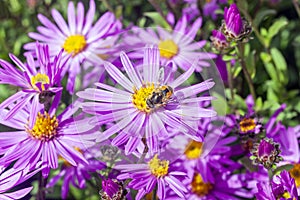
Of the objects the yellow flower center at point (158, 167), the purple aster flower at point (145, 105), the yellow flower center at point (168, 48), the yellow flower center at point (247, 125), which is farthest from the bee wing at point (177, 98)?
the yellow flower center at point (168, 48)

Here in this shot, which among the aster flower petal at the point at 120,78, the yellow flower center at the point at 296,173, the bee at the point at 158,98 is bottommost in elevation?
the yellow flower center at the point at 296,173

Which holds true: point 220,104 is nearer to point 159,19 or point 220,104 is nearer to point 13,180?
point 159,19

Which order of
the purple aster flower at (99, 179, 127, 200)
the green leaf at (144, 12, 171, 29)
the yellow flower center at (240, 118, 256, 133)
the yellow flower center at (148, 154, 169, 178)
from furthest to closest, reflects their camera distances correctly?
the green leaf at (144, 12, 171, 29), the yellow flower center at (240, 118, 256, 133), the yellow flower center at (148, 154, 169, 178), the purple aster flower at (99, 179, 127, 200)

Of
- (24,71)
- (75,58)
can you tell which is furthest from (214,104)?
(24,71)

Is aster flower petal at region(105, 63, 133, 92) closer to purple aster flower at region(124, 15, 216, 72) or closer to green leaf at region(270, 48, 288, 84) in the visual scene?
purple aster flower at region(124, 15, 216, 72)

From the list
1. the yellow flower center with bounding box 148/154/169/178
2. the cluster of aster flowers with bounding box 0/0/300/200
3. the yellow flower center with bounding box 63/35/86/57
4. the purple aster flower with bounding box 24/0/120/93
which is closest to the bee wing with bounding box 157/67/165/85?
the cluster of aster flowers with bounding box 0/0/300/200

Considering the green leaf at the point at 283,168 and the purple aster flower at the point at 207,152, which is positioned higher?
the purple aster flower at the point at 207,152

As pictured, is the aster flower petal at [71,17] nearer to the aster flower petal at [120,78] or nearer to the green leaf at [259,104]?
the aster flower petal at [120,78]
